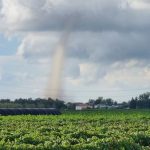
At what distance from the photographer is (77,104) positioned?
182375mm

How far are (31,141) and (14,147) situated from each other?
2.85 meters

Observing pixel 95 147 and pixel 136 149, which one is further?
pixel 136 149

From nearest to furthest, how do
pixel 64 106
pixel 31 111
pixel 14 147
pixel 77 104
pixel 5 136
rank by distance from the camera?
pixel 14 147 → pixel 5 136 → pixel 31 111 → pixel 64 106 → pixel 77 104

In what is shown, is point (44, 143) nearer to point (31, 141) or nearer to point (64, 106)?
point (31, 141)

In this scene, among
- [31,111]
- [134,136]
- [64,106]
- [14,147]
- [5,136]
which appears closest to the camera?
[14,147]

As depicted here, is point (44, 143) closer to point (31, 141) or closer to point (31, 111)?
point (31, 141)

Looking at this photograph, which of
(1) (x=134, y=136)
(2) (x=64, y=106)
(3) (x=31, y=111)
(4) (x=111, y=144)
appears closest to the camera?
(4) (x=111, y=144)

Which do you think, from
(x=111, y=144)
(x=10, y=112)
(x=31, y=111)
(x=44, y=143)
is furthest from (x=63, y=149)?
(x=31, y=111)

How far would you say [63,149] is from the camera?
19.3 meters

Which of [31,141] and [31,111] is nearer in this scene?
[31,141]

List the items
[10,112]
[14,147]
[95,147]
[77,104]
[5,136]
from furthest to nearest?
1. [77,104]
2. [10,112]
3. [5,136]
4. [95,147]
5. [14,147]

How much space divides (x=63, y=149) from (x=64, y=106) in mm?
143343

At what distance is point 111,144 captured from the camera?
21.5m

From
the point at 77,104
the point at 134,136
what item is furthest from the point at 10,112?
the point at 77,104
